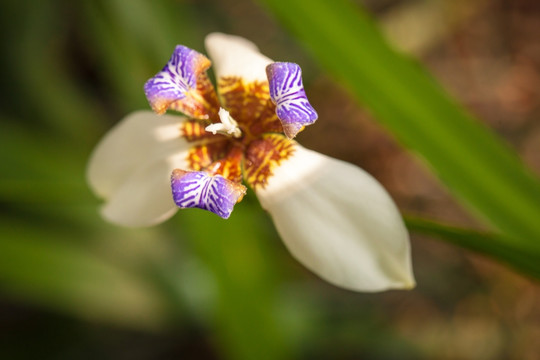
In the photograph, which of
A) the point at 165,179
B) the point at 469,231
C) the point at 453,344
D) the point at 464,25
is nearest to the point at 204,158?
the point at 165,179

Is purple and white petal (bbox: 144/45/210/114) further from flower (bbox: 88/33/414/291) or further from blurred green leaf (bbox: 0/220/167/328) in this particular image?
blurred green leaf (bbox: 0/220/167/328)

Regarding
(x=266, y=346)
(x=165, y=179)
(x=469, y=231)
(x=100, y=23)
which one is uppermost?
(x=100, y=23)

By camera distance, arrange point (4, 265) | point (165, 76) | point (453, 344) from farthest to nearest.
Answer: point (453, 344) → point (4, 265) → point (165, 76)

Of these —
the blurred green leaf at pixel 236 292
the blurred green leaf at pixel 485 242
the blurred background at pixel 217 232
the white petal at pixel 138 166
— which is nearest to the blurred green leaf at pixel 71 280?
the blurred background at pixel 217 232

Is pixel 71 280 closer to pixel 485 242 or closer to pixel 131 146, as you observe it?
pixel 131 146

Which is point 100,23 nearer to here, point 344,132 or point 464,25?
point 344,132

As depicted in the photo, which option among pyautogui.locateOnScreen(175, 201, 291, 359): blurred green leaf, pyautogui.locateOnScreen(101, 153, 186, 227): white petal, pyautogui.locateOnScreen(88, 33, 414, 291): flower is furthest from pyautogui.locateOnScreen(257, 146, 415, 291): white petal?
pyautogui.locateOnScreen(175, 201, 291, 359): blurred green leaf
